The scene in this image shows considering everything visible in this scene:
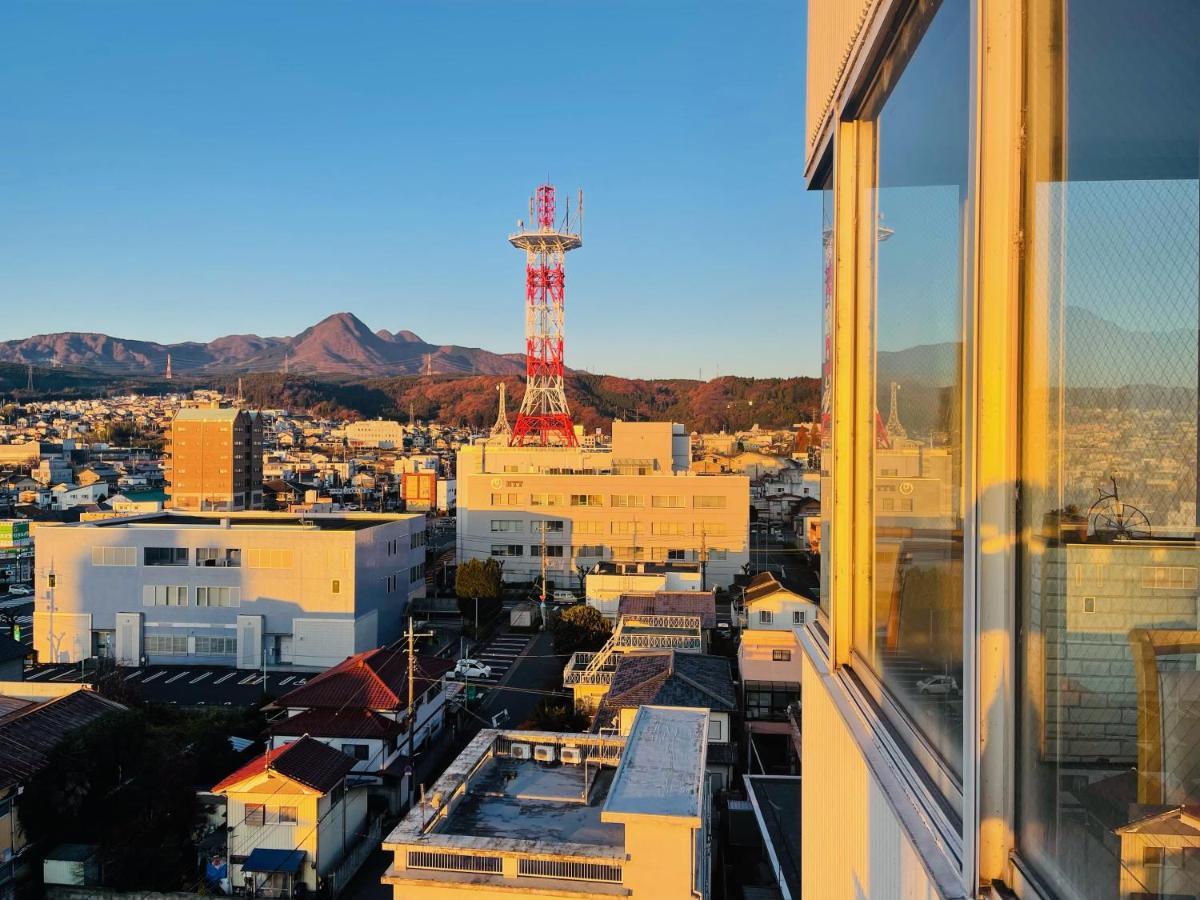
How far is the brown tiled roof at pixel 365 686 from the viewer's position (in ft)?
21.0

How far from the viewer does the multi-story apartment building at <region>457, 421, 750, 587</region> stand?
14301 millimetres

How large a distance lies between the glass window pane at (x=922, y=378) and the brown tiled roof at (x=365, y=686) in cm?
581

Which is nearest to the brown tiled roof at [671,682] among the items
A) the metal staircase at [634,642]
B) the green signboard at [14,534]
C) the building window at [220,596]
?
the metal staircase at [634,642]

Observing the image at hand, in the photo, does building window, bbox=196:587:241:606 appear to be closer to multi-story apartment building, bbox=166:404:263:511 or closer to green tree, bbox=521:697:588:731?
green tree, bbox=521:697:588:731

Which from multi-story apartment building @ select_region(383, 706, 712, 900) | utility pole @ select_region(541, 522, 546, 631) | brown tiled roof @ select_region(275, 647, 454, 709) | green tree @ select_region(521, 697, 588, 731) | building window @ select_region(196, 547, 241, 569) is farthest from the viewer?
utility pole @ select_region(541, 522, 546, 631)

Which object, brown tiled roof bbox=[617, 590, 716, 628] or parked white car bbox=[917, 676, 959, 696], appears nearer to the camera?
parked white car bbox=[917, 676, 959, 696]

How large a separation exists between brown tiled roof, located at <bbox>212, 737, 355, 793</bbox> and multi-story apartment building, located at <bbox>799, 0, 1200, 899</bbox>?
4574 millimetres

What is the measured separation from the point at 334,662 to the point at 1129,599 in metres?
9.70

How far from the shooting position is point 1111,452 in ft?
1.70

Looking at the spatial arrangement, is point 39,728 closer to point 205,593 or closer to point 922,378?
point 205,593

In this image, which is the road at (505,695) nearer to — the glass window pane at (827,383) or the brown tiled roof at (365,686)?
the brown tiled roof at (365,686)

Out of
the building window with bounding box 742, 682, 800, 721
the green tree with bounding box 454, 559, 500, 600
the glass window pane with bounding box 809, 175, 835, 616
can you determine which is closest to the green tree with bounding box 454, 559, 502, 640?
the green tree with bounding box 454, 559, 500, 600

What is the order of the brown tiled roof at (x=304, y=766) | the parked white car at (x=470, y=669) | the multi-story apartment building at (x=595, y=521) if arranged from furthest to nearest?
the multi-story apartment building at (x=595, y=521), the parked white car at (x=470, y=669), the brown tiled roof at (x=304, y=766)

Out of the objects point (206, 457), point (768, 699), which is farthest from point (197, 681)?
point (206, 457)
